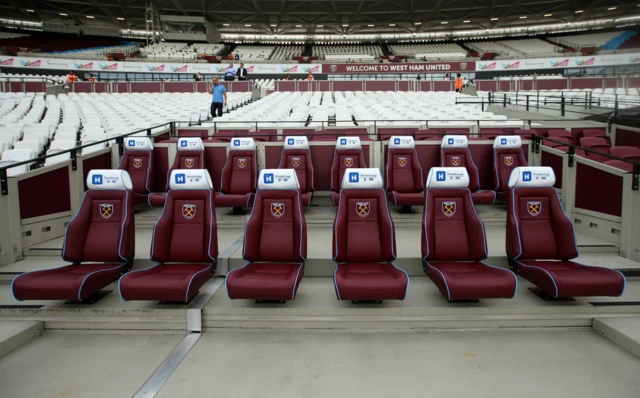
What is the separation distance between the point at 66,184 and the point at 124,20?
146 ft

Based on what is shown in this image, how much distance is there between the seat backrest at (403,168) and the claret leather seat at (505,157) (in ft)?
3.83

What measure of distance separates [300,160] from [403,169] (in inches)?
58.2

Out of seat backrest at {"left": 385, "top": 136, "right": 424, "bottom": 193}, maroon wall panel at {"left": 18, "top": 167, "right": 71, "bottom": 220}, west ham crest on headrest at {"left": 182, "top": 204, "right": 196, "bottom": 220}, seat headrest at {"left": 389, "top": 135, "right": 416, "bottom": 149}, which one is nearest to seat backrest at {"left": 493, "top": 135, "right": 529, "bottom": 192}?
seat backrest at {"left": 385, "top": 136, "right": 424, "bottom": 193}

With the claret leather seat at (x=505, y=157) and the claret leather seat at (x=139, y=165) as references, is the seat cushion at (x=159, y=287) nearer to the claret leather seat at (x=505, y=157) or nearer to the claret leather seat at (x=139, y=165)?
the claret leather seat at (x=139, y=165)

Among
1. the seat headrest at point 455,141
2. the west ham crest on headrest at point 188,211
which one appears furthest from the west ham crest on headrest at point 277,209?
the seat headrest at point 455,141

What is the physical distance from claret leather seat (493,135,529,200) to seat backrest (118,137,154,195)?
199 inches

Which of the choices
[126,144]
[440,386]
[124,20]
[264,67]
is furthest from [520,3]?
[440,386]

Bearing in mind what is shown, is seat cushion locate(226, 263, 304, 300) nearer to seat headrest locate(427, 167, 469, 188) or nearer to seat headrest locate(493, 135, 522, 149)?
seat headrest locate(427, 167, 469, 188)

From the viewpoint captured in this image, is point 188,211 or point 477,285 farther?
point 188,211

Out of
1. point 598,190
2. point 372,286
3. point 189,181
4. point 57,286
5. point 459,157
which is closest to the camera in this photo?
point 372,286

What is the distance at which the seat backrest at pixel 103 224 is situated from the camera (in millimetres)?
4527

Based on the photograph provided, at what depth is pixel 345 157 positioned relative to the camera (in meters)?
6.70

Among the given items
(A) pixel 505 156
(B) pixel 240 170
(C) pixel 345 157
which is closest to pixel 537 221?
(A) pixel 505 156

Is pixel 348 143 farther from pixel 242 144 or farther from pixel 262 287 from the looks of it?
pixel 262 287
